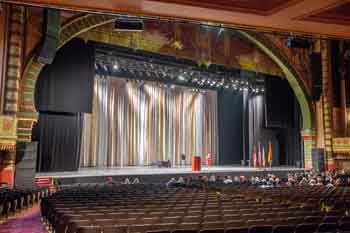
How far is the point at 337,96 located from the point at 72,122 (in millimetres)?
14872

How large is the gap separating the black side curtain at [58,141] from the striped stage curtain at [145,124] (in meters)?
2.83

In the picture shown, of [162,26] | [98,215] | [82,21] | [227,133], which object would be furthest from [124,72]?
[98,215]

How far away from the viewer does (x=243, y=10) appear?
598 centimetres

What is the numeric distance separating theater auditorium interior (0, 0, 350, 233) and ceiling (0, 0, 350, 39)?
1.4 inches

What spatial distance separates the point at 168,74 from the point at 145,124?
4675 mm

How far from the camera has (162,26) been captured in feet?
54.7

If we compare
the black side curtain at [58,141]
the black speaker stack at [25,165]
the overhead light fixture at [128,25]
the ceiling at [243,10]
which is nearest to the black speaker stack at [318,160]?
the black side curtain at [58,141]

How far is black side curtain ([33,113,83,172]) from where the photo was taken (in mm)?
15922

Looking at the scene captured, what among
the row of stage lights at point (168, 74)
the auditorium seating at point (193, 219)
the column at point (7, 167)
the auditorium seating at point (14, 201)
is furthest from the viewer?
the row of stage lights at point (168, 74)

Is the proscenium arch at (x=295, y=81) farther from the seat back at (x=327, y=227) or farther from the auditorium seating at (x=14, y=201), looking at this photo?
the seat back at (x=327, y=227)

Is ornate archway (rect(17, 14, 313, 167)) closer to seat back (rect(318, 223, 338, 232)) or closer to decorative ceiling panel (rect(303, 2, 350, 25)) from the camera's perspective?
decorative ceiling panel (rect(303, 2, 350, 25))

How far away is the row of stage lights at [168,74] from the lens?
1802 centimetres

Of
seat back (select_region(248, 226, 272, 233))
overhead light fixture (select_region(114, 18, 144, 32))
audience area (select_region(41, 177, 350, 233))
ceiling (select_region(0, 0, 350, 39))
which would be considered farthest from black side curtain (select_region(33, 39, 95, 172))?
seat back (select_region(248, 226, 272, 233))

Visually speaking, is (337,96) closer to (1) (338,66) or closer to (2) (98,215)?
(1) (338,66)
